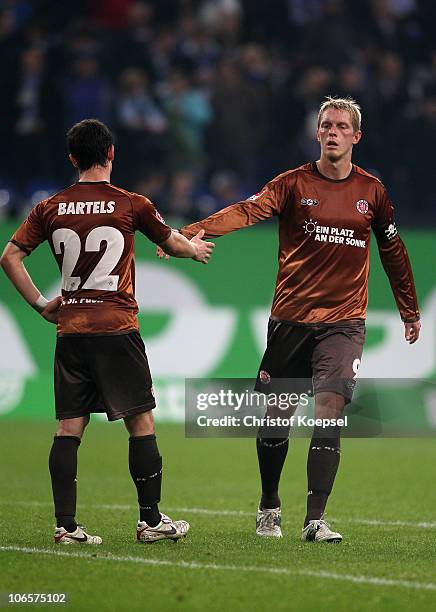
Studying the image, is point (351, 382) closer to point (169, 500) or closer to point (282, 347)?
point (282, 347)

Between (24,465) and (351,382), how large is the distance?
4519 millimetres

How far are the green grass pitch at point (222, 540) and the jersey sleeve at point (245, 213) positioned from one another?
1.70 metres

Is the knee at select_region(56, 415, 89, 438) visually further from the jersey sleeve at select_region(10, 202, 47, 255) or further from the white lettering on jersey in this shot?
the white lettering on jersey

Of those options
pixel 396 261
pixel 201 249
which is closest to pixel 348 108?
pixel 396 261

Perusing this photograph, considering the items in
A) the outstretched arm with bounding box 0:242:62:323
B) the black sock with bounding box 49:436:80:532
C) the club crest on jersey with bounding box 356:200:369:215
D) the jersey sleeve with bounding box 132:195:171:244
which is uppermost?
the club crest on jersey with bounding box 356:200:369:215

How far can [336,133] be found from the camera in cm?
719

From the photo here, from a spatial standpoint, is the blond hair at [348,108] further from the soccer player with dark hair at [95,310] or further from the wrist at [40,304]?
the wrist at [40,304]

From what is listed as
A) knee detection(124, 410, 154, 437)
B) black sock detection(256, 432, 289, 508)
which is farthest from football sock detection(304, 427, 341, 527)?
knee detection(124, 410, 154, 437)

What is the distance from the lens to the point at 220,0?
1798 cm

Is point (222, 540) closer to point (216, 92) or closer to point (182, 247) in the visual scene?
point (182, 247)

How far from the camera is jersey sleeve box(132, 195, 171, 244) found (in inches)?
259

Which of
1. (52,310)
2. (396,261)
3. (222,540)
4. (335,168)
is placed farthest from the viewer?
(396,261)

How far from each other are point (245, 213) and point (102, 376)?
52.1 inches

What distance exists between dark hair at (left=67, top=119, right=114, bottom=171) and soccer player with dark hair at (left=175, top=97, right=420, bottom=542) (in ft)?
2.46
